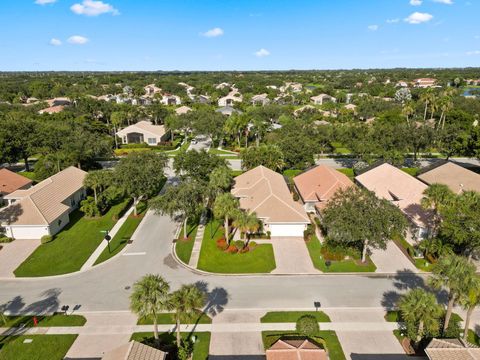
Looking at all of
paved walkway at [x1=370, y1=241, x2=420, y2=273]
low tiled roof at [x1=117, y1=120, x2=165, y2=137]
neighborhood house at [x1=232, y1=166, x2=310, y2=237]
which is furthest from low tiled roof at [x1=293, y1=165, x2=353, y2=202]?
low tiled roof at [x1=117, y1=120, x2=165, y2=137]

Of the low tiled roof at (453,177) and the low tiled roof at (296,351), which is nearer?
the low tiled roof at (296,351)

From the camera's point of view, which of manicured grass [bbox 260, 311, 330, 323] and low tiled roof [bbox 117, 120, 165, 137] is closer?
manicured grass [bbox 260, 311, 330, 323]

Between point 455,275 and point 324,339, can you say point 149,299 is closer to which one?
point 324,339

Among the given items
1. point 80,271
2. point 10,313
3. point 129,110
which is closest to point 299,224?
point 80,271

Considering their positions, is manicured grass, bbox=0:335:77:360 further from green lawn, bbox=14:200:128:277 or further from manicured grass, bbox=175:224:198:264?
manicured grass, bbox=175:224:198:264

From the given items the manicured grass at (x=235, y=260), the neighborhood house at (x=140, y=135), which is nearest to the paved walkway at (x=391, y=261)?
the manicured grass at (x=235, y=260)

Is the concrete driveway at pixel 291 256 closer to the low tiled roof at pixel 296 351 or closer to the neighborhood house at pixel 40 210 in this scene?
the low tiled roof at pixel 296 351
